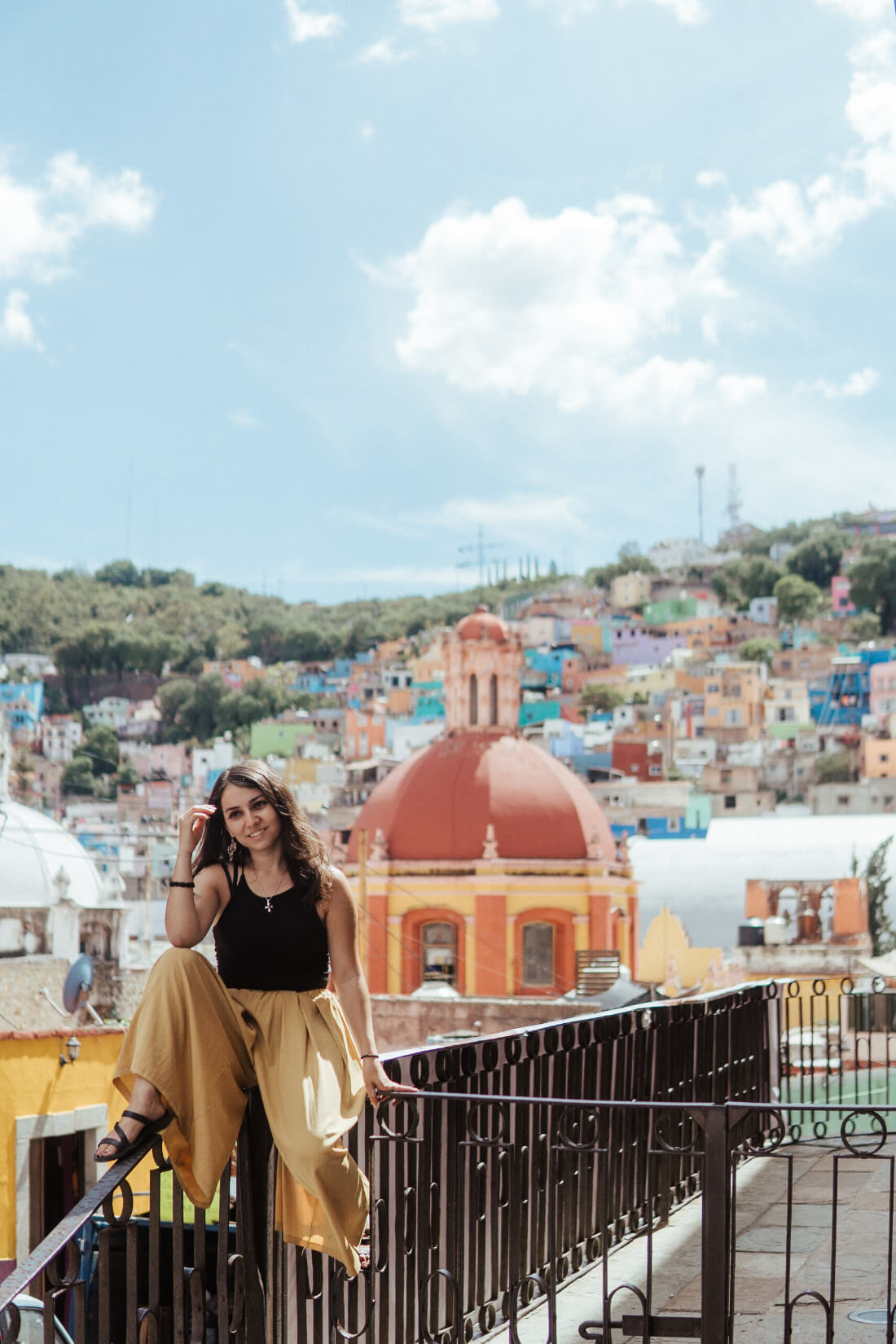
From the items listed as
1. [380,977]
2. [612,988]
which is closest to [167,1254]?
[612,988]

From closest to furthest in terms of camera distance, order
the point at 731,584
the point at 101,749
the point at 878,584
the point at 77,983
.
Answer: the point at 77,983 < the point at 101,749 < the point at 878,584 < the point at 731,584

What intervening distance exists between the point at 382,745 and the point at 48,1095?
7102 centimetres

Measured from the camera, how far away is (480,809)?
112 feet

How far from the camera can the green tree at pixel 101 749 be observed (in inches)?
3433

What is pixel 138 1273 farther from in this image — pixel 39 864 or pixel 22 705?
pixel 22 705

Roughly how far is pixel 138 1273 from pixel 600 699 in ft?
290

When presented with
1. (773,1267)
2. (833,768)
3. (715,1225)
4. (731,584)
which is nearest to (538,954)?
(773,1267)

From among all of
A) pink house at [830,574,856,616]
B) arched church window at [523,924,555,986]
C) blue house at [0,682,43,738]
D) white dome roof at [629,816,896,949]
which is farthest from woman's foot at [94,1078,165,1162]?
pink house at [830,574,856,616]

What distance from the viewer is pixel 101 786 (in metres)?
84.6

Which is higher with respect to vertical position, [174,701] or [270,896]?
[174,701]

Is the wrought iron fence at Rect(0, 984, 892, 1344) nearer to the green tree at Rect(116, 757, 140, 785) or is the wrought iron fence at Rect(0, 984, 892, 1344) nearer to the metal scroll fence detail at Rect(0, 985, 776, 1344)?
the metal scroll fence detail at Rect(0, 985, 776, 1344)

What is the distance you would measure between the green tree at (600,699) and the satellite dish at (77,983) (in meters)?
74.0

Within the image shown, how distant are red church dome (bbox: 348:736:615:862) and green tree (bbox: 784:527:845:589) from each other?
7653cm

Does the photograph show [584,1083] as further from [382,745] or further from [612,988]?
[382,745]
